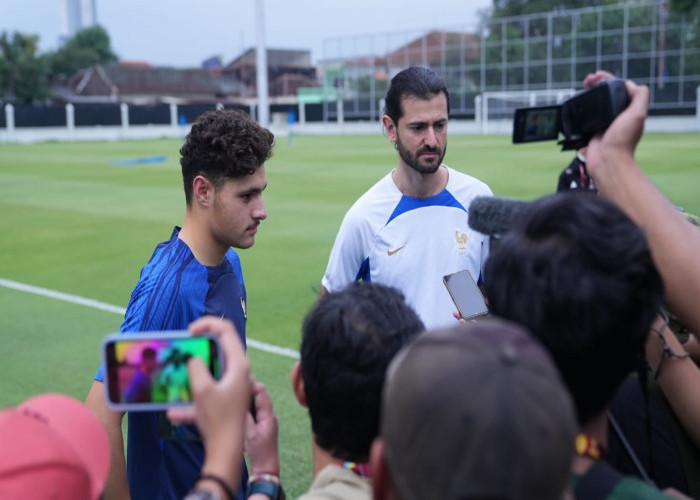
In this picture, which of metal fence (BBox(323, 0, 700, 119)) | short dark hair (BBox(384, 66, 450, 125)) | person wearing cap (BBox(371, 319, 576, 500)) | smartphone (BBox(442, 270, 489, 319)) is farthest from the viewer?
metal fence (BBox(323, 0, 700, 119))

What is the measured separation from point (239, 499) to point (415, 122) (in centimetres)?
235

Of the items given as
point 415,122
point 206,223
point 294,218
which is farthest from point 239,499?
point 294,218

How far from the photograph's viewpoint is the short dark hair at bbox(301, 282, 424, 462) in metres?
1.92

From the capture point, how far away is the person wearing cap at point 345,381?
1913mm

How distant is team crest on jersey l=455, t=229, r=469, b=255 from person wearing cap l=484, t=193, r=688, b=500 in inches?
101

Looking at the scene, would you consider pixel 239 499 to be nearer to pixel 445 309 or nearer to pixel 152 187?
pixel 445 309

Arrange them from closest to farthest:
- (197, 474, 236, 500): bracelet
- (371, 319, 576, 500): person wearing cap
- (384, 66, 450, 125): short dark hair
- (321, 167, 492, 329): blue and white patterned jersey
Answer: (371, 319, 576, 500): person wearing cap < (197, 474, 236, 500): bracelet < (321, 167, 492, 329): blue and white patterned jersey < (384, 66, 450, 125): short dark hair

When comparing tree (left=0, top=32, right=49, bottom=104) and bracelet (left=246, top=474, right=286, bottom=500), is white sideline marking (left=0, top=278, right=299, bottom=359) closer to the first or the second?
bracelet (left=246, top=474, right=286, bottom=500)

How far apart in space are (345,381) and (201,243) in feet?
5.87

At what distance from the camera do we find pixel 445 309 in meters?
4.21

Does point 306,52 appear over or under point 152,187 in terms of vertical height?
over

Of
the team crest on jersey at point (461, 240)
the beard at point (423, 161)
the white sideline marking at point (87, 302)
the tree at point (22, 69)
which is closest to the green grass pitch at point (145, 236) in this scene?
the white sideline marking at point (87, 302)

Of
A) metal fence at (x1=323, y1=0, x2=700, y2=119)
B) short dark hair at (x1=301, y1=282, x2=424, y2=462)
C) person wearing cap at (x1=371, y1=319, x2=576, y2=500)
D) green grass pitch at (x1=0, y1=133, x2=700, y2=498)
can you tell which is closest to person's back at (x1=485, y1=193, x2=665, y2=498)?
person wearing cap at (x1=371, y1=319, x2=576, y2=500)

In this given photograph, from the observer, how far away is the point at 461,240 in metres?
4.29
